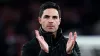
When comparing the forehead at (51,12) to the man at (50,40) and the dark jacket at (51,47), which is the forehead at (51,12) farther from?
the dark jacket at (51,47)

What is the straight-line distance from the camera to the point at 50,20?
5.97 metres

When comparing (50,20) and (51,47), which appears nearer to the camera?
(51,47)

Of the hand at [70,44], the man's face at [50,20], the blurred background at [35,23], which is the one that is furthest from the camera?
the blurred background at [35,23]

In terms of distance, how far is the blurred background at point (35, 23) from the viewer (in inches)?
425

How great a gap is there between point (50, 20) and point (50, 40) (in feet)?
0.73

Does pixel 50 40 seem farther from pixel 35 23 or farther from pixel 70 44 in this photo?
pixel 35 23

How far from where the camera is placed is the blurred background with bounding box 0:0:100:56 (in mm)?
10805

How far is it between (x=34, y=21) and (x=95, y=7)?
1.65 meters

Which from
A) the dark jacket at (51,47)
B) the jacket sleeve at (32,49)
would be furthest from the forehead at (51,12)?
the jacket sleeve at (32,49)

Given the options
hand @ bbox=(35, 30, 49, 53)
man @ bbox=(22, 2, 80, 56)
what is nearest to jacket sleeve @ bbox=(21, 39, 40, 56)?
man @ bbox=(22, 2, 80, 56)

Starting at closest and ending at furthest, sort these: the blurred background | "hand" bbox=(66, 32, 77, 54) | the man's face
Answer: "hand" bbox=(66, 32, 77, 54) → the man's face → the blurred background

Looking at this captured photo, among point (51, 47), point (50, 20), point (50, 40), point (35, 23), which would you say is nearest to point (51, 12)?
point (50, 20)

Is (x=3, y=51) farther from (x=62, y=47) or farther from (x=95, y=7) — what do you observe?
(x=62, y=47)

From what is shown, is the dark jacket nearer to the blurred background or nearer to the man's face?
the man's face
